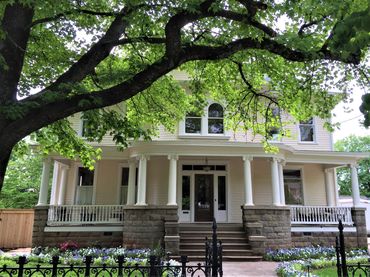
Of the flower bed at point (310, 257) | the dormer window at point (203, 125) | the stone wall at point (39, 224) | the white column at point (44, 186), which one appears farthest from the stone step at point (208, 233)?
the white column at point (44, 186)

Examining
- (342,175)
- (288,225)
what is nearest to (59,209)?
(288,225)

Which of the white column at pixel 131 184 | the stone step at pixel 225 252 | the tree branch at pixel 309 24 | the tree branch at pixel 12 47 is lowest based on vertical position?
the stone step at pixel 225 252

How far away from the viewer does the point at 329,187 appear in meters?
17.9

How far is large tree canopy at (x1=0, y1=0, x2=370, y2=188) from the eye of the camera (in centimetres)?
550

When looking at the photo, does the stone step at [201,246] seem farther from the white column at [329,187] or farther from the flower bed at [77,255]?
the white column at [329,187]

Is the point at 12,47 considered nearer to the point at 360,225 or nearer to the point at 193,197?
the point at 193,197

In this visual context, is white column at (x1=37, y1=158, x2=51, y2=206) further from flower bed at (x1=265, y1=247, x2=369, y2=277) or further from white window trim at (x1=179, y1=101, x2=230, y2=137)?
flower bed at (x1=265, y1=247, x2=369, y2=277)

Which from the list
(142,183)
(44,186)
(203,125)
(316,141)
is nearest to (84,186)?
(44,186)

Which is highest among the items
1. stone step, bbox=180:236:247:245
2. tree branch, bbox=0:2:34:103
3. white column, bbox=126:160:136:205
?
tree branch, bbox=0:2:34:103

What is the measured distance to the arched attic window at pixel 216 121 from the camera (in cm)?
1696

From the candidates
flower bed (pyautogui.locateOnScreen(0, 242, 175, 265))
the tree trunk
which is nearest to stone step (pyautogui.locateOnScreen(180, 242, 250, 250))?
flower bed (pyautogui.locateOnScreen(0, 242, 175, 265))

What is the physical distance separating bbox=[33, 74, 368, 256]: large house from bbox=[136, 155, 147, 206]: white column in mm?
40

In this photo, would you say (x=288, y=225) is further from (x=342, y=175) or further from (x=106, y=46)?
(x=342, y=175)

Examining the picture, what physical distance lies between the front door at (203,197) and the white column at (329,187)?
234 inches
